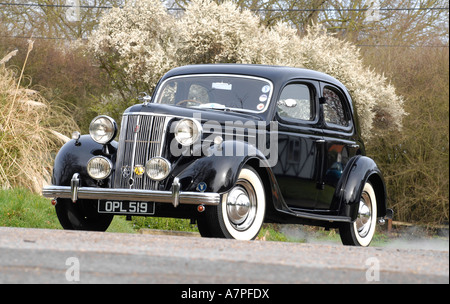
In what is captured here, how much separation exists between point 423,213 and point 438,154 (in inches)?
79.1

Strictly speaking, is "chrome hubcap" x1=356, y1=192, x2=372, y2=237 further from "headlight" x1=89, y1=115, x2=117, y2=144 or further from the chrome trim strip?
"headlight" x1=89, y1=115, x2=117, y2=144

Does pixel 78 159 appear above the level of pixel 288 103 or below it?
below

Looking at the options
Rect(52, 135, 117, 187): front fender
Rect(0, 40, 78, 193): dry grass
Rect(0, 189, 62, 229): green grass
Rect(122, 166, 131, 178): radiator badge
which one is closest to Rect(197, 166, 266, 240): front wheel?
Rect(122, 166, 131, 178): radiator badge

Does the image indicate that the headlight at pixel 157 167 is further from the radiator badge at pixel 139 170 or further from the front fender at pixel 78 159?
the front fender at pixel 78 159

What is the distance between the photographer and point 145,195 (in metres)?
6.34

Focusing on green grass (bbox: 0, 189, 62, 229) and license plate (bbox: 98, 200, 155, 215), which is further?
green grass (bbox: 0, 189, 62, 229)

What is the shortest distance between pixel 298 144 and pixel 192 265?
3.94 meters

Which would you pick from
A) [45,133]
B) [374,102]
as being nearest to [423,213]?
[374,102]

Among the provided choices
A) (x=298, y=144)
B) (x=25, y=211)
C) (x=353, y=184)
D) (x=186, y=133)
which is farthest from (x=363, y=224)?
(x=25, y=211)

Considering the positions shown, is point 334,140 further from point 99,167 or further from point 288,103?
point 99,167

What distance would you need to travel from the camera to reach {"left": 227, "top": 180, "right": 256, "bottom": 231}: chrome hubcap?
21.5 ft

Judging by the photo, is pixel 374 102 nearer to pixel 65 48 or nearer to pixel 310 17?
pixel 310 17

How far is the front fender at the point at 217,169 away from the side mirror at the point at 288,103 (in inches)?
44.4

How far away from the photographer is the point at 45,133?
38.0 feet
